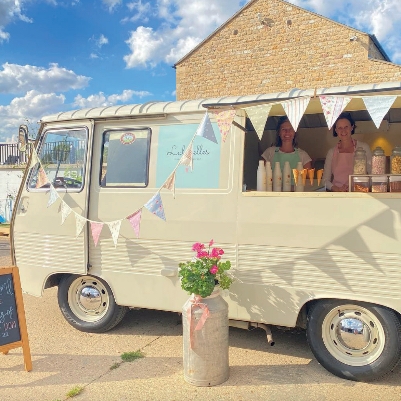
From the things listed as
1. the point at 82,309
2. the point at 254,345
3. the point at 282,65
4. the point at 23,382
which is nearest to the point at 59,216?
the point at 82,309

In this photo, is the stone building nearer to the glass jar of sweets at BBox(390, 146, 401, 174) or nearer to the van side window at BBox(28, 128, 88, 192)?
the glass jar of sweets at BBox(390, 146, 401, 174)

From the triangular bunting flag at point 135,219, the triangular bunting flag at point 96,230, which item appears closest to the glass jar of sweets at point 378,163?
the triangular bunting flag at point 135,219

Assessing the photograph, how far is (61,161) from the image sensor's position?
5.35 m

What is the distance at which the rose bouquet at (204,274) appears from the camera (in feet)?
12.7

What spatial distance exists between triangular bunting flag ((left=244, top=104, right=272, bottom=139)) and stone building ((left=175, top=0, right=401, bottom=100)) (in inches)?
529

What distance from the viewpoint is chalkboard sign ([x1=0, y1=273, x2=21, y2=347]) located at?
434 cm

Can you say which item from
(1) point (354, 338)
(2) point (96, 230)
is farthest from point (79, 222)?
(1) point (354, 338)

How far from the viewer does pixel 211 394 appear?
3.78 m

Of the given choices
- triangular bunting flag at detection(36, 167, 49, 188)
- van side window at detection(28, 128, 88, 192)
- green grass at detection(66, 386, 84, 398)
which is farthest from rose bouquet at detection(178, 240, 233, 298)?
triangular bunting flag at detection(36, 167, 49, 188)

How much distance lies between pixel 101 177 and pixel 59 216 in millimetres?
703

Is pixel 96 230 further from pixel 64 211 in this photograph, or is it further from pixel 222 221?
pixel 222 221

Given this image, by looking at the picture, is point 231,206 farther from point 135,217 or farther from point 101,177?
point 101,177

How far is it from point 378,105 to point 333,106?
334 millimetres

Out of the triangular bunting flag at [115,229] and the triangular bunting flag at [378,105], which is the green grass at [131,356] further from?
the triangular bunting flag at [378,105]
